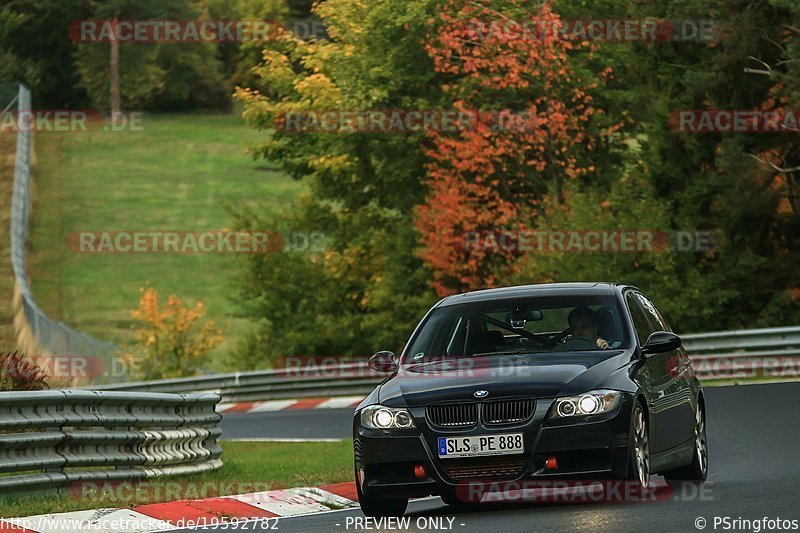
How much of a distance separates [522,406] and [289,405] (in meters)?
24.1

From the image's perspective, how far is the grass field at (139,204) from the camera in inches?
2830

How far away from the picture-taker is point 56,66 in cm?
11394

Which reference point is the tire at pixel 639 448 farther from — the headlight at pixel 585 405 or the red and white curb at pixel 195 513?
the red and white curb at pixel 195 513

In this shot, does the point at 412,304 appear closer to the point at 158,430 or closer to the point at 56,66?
the point at 158,430

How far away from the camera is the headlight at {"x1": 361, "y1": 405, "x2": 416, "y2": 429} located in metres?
12.3

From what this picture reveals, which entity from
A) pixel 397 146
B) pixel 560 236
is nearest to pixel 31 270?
pixel 397 146

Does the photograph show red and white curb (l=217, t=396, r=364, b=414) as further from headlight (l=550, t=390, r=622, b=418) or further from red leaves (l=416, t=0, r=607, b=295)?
headlight (l=550, t=390, r=622, b=418)

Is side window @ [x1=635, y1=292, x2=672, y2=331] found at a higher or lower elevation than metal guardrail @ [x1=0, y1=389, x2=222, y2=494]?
higher

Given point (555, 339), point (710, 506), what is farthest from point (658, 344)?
point (710, 506)

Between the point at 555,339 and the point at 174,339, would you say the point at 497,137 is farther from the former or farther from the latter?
the point at 555,339

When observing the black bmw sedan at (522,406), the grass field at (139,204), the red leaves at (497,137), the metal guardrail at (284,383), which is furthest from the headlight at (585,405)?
the grass field at (139,204)

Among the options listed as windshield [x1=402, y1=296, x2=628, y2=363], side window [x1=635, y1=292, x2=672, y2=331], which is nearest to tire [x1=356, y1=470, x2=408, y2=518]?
windshield [x1=402, y1=296, x2=628, y2=363]

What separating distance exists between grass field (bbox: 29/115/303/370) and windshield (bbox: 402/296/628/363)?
4271 cm

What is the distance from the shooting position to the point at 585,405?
12.1 metres
